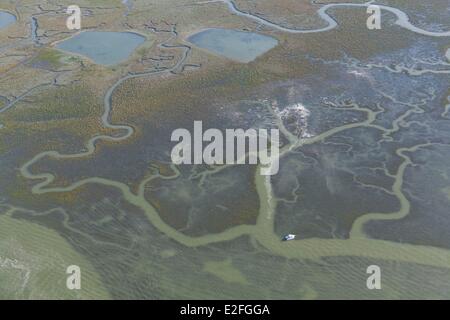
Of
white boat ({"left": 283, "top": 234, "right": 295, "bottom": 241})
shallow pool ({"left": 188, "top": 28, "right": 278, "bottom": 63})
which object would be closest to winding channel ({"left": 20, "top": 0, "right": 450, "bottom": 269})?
white boat ({"left": 283, "top": 234, "right": 295, "bottom": 241})

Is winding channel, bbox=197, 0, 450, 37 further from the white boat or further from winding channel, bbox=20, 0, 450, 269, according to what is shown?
the white boat

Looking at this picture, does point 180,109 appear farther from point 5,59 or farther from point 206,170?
point 5,59

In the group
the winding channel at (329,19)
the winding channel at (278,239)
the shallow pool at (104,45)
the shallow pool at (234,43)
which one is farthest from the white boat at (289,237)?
the winding channel at (329,19)

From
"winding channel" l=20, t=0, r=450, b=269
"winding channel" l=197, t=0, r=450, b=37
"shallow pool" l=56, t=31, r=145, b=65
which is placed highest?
"winding channel" l=197, t=0, r=450, b=37

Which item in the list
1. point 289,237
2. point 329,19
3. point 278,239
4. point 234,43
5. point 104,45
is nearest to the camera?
point 289,237

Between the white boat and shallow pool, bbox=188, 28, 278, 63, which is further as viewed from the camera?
shallow pool, bbox=188, 28, 278, 63

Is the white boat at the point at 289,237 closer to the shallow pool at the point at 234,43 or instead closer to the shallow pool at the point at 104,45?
the shallow pool at the point at 234,43

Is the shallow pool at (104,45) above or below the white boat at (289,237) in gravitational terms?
above

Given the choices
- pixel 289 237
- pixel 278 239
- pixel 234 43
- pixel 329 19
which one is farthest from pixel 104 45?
pixel 289 237

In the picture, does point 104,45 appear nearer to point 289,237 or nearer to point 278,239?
point 278,239

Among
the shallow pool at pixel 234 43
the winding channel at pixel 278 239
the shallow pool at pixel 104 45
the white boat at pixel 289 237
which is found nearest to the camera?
the winding channel at pixel 278 239

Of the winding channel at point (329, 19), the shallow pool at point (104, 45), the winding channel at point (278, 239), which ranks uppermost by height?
the winding channel at point (329, 19)

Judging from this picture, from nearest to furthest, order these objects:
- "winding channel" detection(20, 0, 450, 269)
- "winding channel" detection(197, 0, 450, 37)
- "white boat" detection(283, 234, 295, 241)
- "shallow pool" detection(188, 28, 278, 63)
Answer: "winding channel" detection(20, 0, 450, 269) → "white boat" detection(283, 234, 295, 241) → "shallow pool" detection(188, 28, 278, 63) → "winding channel" detection(197, 0, 450, 37)
